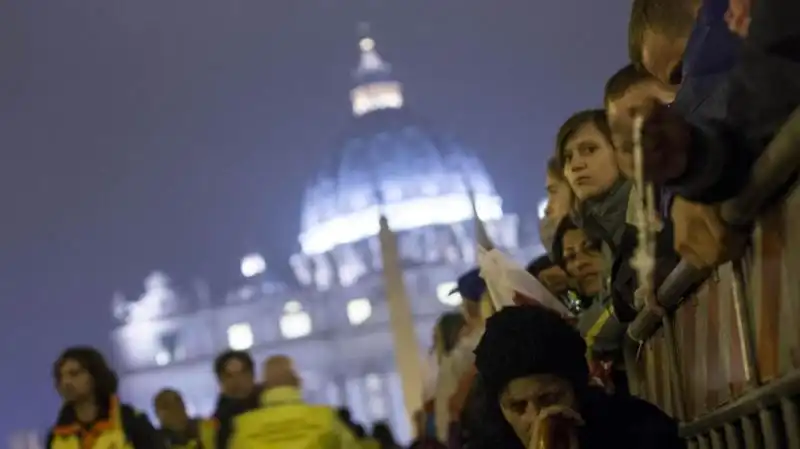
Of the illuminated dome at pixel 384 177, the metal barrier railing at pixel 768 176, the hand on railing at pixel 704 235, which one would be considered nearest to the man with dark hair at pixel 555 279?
the metal barrier railing at pixel 768 176

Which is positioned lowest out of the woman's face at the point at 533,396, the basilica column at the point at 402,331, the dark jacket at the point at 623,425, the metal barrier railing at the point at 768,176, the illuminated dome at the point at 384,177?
the dark jacket at the point at 623,425

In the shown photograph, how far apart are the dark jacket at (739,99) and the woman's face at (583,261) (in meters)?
1.47

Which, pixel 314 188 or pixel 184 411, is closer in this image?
pixel 184 411

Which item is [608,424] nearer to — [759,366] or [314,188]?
[759,366]

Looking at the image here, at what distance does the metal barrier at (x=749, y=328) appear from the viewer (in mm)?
1057

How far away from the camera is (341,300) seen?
44656mm

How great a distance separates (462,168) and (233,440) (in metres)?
49.8

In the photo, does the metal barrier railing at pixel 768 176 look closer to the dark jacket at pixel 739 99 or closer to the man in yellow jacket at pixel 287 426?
the dark jacket at pixel 739 99

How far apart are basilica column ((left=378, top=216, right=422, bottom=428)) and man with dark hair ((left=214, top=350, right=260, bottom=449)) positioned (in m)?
11.1

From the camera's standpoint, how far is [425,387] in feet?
18.4

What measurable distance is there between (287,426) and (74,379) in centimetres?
60

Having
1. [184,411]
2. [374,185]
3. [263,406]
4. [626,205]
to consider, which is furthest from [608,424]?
[374,185]

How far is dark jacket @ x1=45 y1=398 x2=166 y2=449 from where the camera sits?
11.5 feet

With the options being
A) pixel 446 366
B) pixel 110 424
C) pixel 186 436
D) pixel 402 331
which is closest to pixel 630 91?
pixel 446 366
